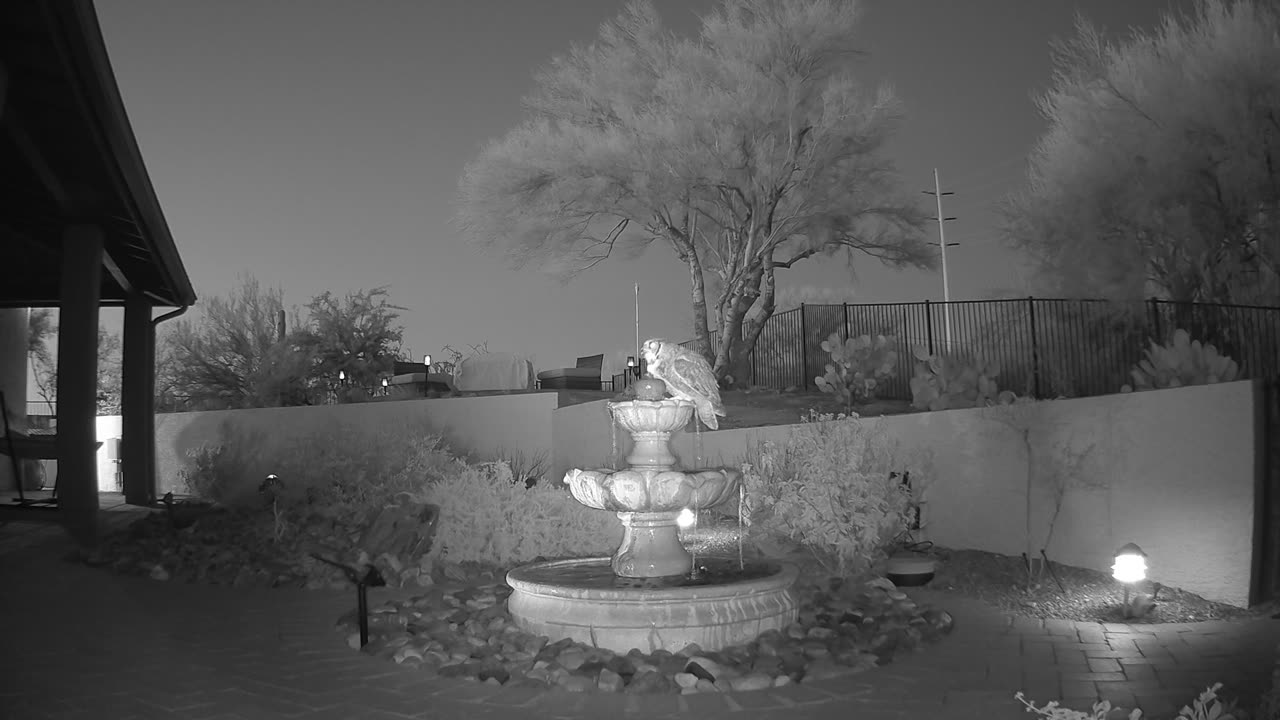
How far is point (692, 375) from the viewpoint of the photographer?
254 inches

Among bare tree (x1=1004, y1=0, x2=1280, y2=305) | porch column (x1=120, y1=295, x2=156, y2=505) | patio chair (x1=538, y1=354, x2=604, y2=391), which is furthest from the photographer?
patio chair (x1=538, y1=354, x2=604, y2=391)

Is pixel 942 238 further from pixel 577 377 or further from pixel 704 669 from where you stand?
pixel 704 669

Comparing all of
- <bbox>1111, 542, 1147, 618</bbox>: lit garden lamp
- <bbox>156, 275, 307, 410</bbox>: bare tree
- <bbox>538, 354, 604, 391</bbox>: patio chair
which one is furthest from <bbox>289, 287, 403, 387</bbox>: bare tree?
<bbox>1111, 542, 1147, 618</bbox>: lit garden lamp

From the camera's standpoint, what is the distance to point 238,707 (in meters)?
4.47

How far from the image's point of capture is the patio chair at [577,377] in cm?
2098

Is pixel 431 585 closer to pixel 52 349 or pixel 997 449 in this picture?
pixel 997 449

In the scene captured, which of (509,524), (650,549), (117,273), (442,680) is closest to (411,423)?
(117,273)

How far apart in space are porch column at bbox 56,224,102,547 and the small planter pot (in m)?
7.91

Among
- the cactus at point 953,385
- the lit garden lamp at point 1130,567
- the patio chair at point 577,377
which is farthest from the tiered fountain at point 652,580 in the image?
the patio chair at point 577,377

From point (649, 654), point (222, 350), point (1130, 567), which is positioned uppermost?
point (222, 350)

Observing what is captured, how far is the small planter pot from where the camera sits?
7.76m

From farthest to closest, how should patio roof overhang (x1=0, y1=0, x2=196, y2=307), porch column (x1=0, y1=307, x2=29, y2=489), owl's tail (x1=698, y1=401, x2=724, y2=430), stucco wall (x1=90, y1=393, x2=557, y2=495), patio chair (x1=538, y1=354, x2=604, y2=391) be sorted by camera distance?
patio chair (x1=538, y1=354, x2=604, y2=391) → stucco wall (x1=90, y1=393, x2=557, y2=495) → porch column (x1=0, y1=307, x2=29, y2=489) → patio roof overhang (x1=0, y1=0, x2=196, y2=307) → owl's tail (x1=698, y1=401, x2=724, y2=430)

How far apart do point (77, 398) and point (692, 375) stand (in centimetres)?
662

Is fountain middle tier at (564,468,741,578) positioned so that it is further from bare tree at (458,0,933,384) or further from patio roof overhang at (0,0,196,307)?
bare tree at (458,0,933,384)
